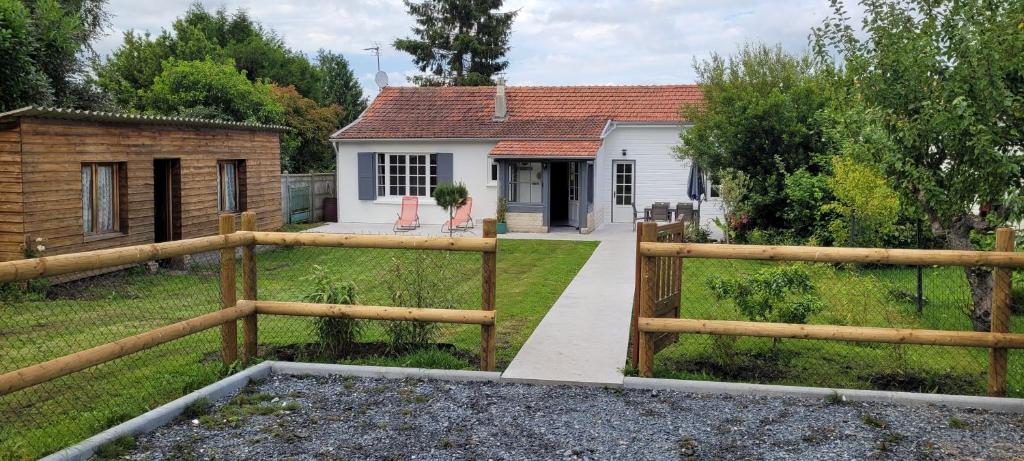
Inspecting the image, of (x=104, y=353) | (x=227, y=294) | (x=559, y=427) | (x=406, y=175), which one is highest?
(x=406, y=175)

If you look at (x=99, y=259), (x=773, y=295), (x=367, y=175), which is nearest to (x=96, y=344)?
(x=99, y=259)

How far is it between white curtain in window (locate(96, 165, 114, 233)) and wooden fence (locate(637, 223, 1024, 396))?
34.7ft

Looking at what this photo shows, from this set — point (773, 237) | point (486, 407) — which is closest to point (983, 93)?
point (486, 407)

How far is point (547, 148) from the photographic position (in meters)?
22.2

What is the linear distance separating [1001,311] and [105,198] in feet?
42.7

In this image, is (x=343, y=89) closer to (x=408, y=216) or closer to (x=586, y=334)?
(x=408, y=216)

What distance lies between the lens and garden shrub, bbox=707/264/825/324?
25.8ft

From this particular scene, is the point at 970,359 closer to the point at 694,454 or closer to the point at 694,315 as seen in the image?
the point at 694,315

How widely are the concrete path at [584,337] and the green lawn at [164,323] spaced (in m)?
0.27

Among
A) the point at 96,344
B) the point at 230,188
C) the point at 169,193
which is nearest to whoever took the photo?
the point at 96,344

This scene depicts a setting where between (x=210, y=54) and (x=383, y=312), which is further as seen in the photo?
(x=210, y=54)

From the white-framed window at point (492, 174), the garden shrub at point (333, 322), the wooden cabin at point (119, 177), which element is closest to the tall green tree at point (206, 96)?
the white-framed window at point (492, 174)

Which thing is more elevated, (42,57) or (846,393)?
(42,57)

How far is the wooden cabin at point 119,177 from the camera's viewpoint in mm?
12164
